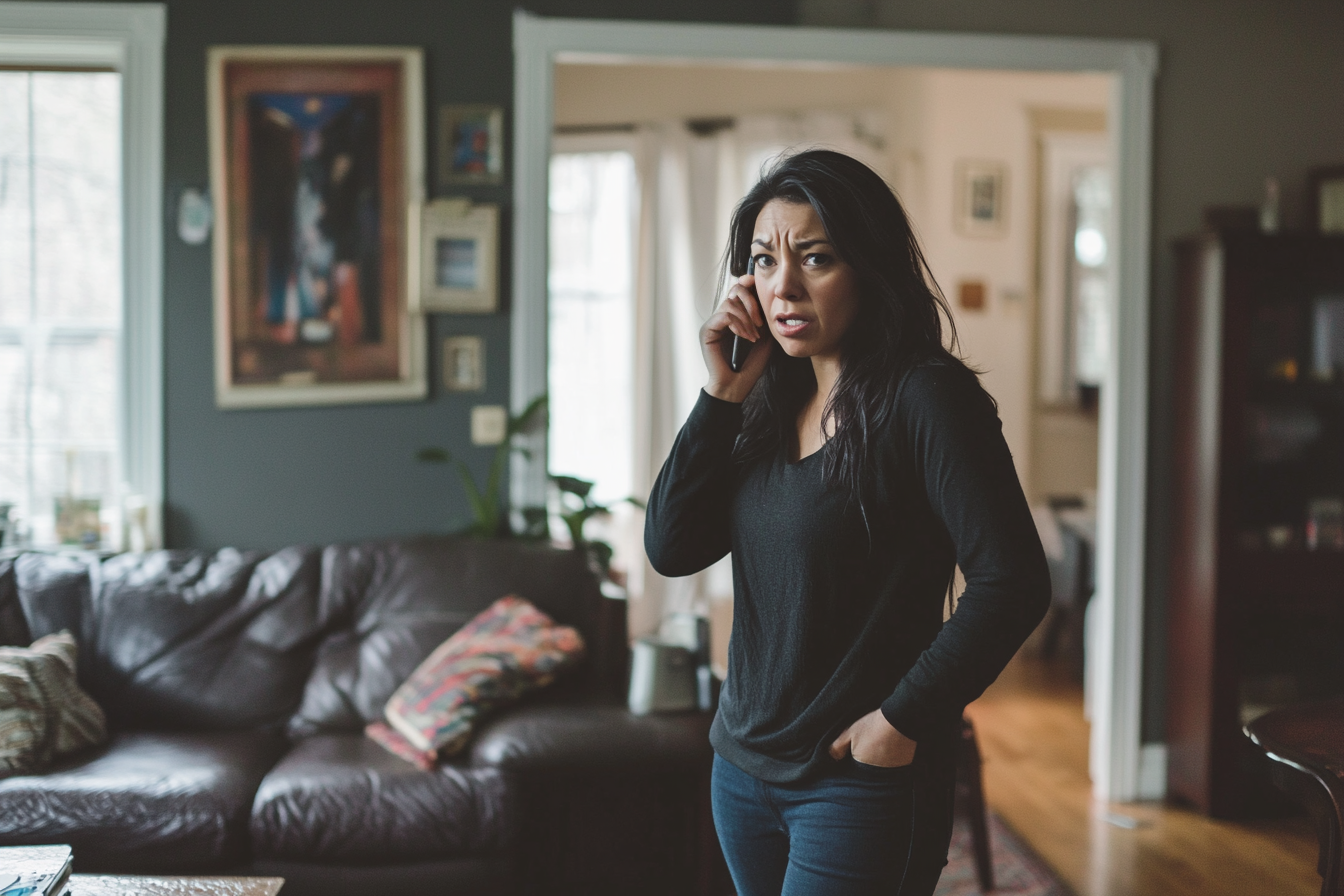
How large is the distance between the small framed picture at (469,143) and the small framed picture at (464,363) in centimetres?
48

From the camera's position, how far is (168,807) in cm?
221

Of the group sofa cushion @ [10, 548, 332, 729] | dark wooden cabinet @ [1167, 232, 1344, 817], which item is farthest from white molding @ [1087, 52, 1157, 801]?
sofa cushion @ [10, 548, 332, 729]

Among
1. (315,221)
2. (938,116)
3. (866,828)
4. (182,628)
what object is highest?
(938,116)

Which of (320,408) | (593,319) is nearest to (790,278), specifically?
(320,408)

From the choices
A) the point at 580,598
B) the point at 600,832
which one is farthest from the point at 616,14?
the point at 600,832

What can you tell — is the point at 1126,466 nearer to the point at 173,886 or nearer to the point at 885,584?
the point at 885,584

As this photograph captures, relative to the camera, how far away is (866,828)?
3.43 feet

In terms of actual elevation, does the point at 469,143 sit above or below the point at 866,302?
above

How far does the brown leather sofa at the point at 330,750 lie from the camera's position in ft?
7.30

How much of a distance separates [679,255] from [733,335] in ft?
12.8

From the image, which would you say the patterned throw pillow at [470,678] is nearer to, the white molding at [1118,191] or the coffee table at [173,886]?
the white molding at [1118,191]

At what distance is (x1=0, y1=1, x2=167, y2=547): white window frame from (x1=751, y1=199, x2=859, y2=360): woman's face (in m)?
2.51

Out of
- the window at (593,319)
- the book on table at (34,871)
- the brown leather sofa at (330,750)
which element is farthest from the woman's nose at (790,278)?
the window at (593,319)

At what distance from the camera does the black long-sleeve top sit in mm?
1005
